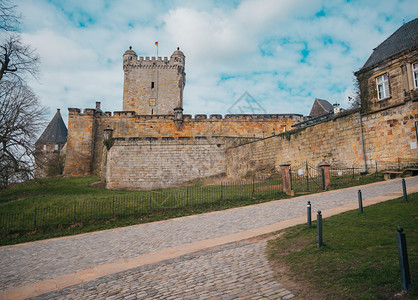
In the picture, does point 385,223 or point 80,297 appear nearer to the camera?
point 80,297

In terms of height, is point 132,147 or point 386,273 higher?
point 132,147

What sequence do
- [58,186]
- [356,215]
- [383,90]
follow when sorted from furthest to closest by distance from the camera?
[58,186]
[383,90]
[356,215]

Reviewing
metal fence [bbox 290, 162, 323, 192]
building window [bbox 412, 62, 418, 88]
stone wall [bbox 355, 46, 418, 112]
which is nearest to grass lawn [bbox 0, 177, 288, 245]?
metal fence [bbox 290, 162, 323, 192]

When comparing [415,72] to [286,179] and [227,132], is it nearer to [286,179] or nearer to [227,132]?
[286,179]

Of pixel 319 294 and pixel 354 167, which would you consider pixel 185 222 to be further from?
pixel 354 167

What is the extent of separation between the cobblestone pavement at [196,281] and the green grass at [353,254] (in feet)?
1.58

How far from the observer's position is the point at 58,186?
2478cm

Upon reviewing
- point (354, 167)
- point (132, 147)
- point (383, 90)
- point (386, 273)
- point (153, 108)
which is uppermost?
point (153, 108)

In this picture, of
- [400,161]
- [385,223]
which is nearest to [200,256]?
[385,223]

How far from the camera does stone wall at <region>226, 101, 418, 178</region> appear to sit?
14.9 metres

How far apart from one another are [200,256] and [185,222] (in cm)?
518

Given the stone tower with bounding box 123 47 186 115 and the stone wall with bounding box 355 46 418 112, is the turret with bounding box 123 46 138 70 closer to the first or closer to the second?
the stone tower with bounding box 123 47 186 115

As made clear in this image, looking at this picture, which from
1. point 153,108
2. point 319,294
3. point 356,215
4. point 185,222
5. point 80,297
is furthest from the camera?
point 153,108

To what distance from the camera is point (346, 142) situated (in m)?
18.0
